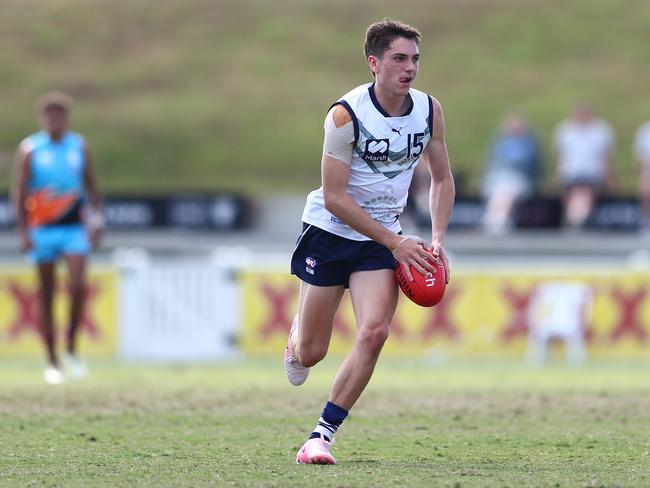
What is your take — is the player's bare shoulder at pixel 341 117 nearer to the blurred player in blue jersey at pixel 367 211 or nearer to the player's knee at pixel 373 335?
the blurred player in blue jersey at pixel 367 211

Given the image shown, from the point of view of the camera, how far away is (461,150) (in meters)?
32.5

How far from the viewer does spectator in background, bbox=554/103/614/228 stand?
22.0 metres

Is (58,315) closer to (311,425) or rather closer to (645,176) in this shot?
(311,425)

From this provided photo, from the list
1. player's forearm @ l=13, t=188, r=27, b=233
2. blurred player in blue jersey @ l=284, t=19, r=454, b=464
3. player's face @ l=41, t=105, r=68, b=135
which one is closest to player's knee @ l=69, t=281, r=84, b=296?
player's forearm @ l=13, t=188, r=27, b=233

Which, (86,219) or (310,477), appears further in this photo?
(86,219)

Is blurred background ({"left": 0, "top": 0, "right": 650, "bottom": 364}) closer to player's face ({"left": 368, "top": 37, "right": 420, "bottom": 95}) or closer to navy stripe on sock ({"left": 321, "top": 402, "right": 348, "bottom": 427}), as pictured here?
navy stripe on sock ({"left": 321, "top": 402, "right": 348, "bottom": 427})

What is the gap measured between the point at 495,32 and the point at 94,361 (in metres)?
24.5

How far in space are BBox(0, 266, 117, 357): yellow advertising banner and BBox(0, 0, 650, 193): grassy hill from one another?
466 inches

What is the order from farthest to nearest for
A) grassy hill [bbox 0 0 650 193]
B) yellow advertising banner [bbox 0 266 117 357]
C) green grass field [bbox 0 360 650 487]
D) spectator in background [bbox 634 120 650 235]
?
grassy hill [bbox 0 0 650 193] → spectator in background [bbox 634 120 650 235] → yellow advertising banner [bbox 0 266 117 357] → green grass field [bbox 0 360 650 487]

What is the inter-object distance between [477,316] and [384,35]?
10.5 m

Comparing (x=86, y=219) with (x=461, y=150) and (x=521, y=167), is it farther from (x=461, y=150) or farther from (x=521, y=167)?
(x=461, y=150)

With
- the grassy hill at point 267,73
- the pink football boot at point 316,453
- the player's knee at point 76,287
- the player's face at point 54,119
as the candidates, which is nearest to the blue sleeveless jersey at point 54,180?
the player's face at point 54,119

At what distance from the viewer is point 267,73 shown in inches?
1486

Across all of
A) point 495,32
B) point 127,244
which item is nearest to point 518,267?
point 127,244
